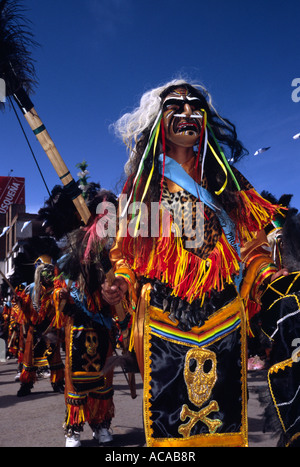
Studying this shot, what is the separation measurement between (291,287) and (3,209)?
53.2m

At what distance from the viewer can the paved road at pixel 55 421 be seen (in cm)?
414

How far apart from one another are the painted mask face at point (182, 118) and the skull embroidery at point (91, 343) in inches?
86.1

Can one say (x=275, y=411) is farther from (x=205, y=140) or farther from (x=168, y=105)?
(x=168, y=105)

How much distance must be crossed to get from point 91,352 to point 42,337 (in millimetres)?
3147

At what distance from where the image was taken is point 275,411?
2457mm

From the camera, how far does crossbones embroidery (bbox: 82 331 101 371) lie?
4145 millimetres

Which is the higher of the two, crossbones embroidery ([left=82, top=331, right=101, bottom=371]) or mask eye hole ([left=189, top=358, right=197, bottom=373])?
crossbones embroidery ([left=82, top=331, right=101, bottom=371])

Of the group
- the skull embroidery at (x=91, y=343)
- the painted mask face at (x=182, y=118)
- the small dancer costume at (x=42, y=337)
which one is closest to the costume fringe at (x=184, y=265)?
the painted mask face at (x=182, y=118)

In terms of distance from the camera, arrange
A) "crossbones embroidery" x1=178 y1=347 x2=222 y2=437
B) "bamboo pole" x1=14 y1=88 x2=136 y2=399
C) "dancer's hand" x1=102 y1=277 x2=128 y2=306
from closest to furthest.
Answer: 1. "crossbones embroidery" x1=178 y1=347 x2=222 y2=437
2. "dancer's hand" x1=102 y1=277 x2=128 y2=306
3. "bamboo pole" x1=14 y1=88 x2=136 y2=399

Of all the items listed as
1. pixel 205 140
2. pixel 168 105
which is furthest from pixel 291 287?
pixel 168 105

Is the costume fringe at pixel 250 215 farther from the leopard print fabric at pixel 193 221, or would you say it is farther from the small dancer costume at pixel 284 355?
the small dancer costume at pixel 284 355

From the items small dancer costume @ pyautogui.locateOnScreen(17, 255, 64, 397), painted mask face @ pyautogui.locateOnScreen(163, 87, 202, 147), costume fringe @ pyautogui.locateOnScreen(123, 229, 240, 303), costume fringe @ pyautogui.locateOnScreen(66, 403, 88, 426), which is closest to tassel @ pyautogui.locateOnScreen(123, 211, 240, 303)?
costume fringe @ pyautogui.locateOnScreen(123, 229, 240, 303)

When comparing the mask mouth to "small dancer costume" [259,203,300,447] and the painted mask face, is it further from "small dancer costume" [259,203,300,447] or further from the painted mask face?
"small dancer costume" [259,203,300,447]

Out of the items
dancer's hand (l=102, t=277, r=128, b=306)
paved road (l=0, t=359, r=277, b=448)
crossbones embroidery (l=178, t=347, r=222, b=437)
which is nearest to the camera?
crossbones embroidery (l=178, t=347, r=222, b=437)
